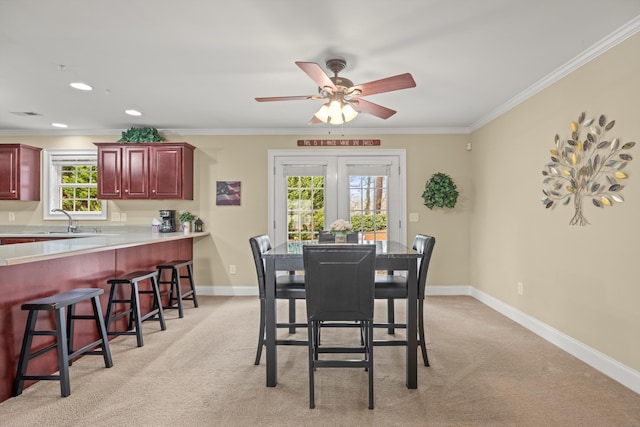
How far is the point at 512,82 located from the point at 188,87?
126 inches

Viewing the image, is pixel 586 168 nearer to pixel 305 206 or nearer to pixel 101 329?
pixel 305 206

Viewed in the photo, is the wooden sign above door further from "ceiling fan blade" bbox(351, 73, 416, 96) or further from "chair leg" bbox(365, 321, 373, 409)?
"chair leg" bbox(365, 321, 373, 409)

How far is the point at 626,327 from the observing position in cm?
239

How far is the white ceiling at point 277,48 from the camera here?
7.14 ft

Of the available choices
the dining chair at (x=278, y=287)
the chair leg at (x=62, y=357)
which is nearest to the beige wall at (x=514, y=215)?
the dining chair at (x=278, y=287)

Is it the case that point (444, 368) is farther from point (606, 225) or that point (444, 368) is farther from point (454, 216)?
point (454, 216)

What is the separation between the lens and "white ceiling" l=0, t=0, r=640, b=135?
218 cm

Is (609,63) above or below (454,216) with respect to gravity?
above

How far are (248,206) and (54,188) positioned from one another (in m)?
2.97

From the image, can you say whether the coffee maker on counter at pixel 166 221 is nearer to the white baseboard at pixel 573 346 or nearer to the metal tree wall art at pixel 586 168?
the white baseboard at pixel 573 346

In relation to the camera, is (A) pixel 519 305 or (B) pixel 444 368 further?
(A) pixel 519 305

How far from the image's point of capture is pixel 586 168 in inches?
107

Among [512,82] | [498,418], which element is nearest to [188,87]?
[512,82]

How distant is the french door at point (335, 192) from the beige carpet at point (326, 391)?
2.10 meters
